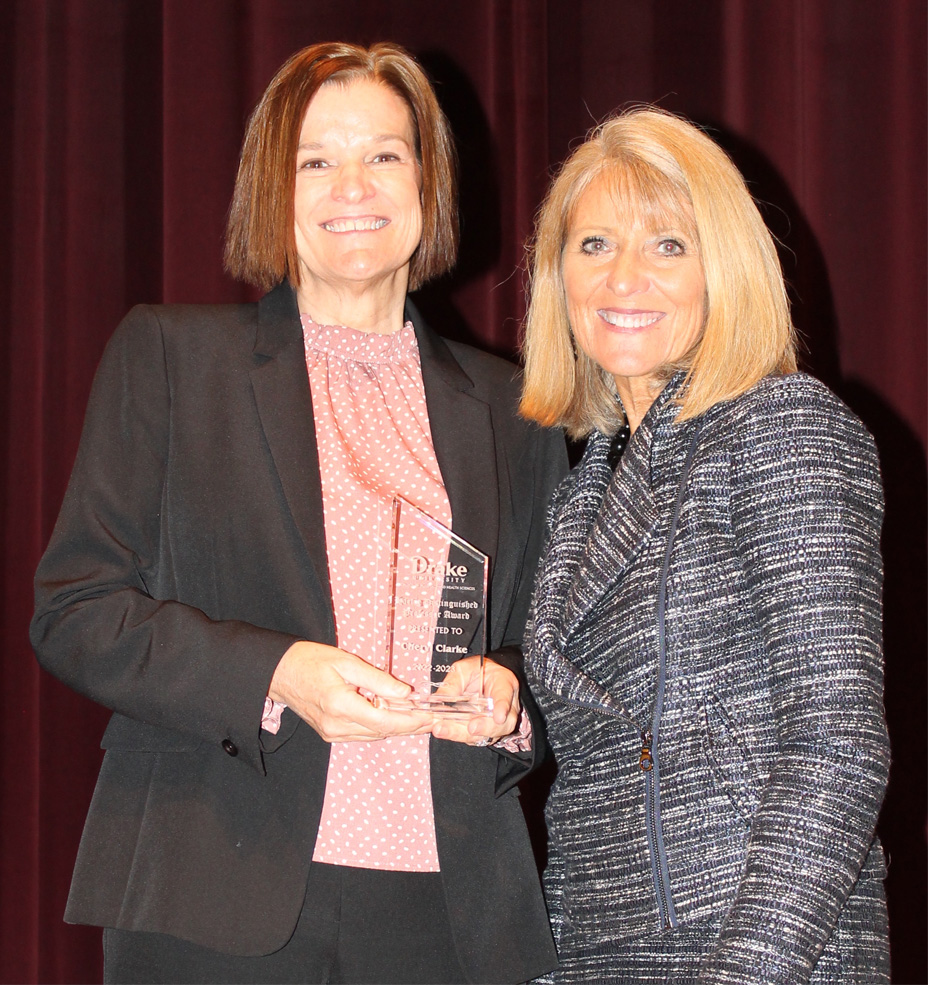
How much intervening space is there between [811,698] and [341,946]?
2.03 ft

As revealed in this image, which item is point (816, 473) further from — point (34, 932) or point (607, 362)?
point (34, 932)

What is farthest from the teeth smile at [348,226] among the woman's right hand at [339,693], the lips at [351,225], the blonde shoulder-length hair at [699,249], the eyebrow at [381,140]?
the woman's right hand at [339,693]

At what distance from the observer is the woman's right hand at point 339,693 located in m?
1.29

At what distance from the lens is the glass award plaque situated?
1.34 metres

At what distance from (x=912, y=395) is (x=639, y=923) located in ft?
4.90

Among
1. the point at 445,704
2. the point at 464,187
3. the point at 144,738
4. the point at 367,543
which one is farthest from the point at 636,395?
the point at 464,187

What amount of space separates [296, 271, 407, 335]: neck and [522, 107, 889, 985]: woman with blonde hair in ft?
0.89

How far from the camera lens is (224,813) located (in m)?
1.41

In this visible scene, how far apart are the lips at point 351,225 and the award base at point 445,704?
0.66 meters

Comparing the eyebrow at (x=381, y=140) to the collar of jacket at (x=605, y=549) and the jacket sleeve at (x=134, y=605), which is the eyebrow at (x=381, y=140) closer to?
the jacket sleeve at (x=134, y=605)

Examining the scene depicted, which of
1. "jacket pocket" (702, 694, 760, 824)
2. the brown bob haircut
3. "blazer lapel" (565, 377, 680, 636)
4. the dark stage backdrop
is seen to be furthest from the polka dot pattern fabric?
the dark stage backdrop

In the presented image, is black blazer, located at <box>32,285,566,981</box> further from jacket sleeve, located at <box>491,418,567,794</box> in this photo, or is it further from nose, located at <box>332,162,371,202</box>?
nose, located at <box>332,162,371,202</box>

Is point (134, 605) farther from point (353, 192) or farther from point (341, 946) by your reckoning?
point (353, 192)

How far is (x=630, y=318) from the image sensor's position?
5.22 feet
